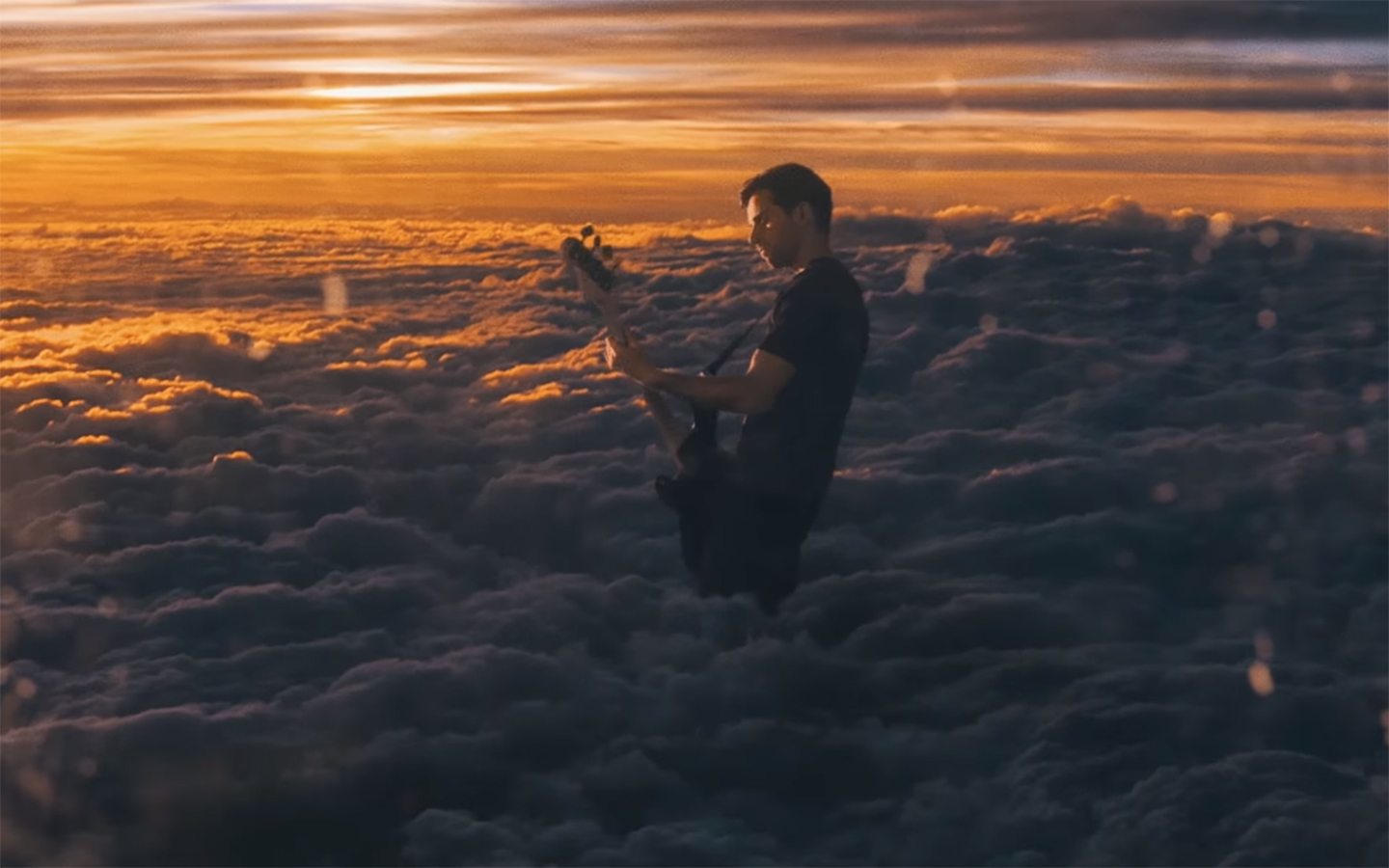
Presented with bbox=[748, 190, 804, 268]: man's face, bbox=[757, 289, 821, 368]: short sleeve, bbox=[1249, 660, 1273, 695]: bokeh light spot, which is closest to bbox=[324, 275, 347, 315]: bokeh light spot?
bbox=[1249, 660, 1273, 695]: bokeh light spot

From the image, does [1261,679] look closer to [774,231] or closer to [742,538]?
[742,538]

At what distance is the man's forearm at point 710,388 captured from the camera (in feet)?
20.1

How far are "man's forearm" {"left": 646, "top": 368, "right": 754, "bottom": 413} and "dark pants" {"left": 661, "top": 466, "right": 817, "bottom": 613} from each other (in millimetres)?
545

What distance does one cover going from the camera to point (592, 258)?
21.2 feet

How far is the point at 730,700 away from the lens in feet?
35.4

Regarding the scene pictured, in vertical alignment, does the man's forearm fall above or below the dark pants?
above

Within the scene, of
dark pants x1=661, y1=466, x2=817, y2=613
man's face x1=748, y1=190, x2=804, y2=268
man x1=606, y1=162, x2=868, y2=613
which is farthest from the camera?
dark pants x1=661, y1=466, x2=817, y2=613

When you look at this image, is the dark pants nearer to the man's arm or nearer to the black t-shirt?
the black t-shirt

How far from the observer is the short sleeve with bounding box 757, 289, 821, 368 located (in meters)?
6.33

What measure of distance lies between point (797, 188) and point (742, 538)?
160 cm

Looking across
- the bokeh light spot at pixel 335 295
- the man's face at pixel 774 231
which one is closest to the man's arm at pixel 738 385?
the man's face at pixel 774 231

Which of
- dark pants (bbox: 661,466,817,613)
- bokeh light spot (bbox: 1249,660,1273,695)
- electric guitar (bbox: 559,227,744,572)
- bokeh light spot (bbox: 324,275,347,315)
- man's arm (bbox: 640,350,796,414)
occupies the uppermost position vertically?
bokeh light spot (bbox: 324,275,347,315)

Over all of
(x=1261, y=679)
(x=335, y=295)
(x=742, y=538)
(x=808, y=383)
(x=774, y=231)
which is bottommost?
(x=1261, y=679)

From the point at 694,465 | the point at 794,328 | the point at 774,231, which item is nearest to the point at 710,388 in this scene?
the point at 794,328
